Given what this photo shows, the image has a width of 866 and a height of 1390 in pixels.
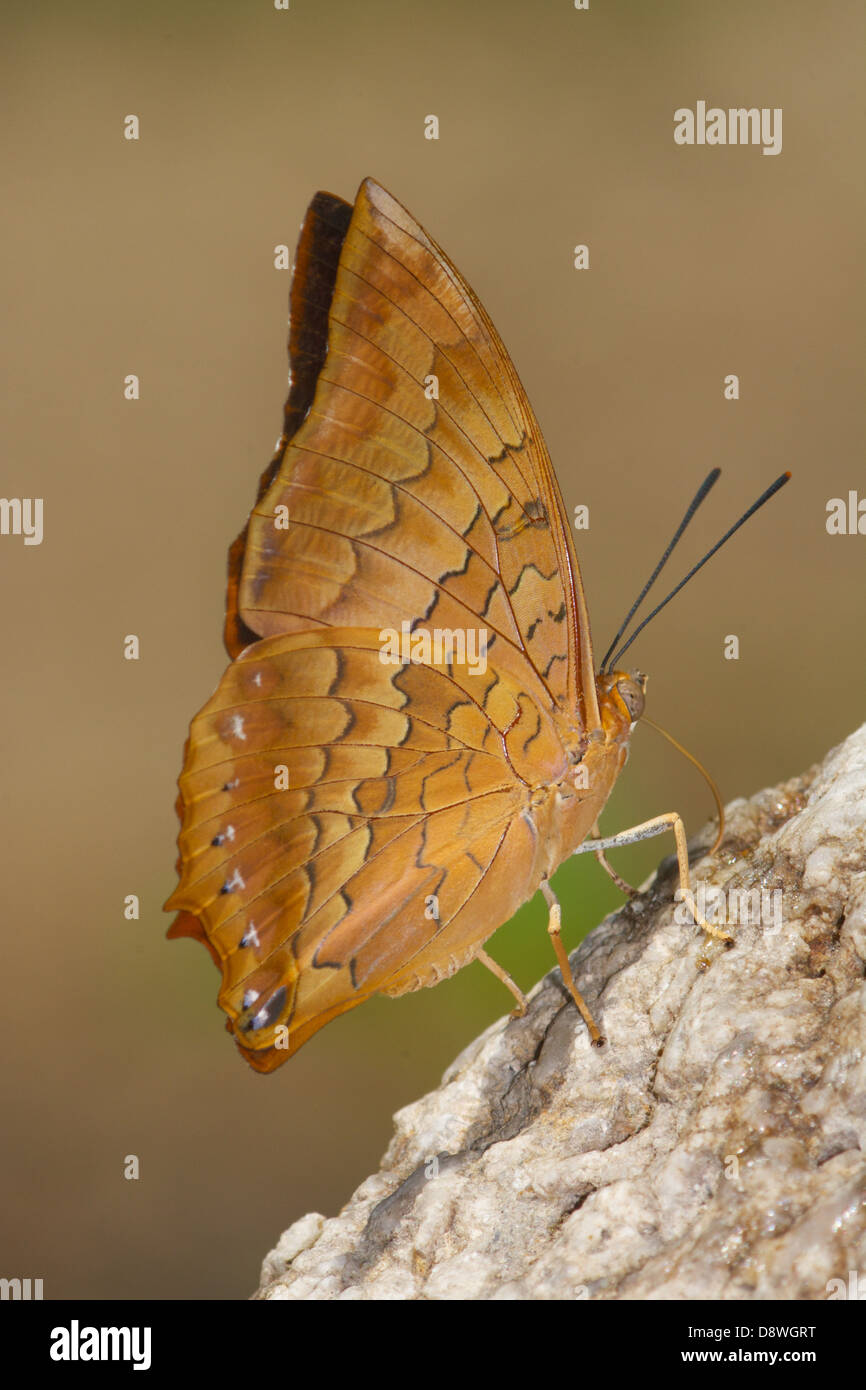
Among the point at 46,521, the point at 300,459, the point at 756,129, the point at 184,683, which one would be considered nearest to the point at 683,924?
the point at 300,459

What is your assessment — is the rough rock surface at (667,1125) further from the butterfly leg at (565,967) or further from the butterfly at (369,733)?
the butterfly at (369,733)

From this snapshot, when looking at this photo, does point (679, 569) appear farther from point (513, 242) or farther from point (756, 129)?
point (756, 129)

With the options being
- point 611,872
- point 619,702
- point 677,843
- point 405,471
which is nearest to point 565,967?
point 677,843

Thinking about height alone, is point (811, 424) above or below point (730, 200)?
below

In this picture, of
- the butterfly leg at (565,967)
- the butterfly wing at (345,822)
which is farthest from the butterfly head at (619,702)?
the butterfly leg at (565,967)

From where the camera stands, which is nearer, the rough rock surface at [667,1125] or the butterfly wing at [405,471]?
the rough rock surface at [667,1125]

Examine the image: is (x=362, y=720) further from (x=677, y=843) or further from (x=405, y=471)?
(x=677, y=843)
